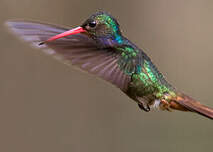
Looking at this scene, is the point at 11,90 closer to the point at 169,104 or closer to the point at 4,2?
the point at 4,2

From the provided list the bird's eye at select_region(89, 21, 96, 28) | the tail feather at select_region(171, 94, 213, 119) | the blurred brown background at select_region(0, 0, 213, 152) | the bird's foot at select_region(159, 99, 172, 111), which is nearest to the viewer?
the tail feather at select_region(171, 94, 213, 119)

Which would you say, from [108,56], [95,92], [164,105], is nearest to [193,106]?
[164,105]

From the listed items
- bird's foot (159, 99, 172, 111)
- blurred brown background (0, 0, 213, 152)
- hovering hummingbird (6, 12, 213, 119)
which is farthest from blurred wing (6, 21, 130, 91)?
blurred brown background (0, 0, 213, 152)

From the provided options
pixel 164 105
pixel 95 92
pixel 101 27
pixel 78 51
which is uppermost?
pixel 101 27

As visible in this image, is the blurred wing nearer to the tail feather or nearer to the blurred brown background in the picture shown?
the tail feather

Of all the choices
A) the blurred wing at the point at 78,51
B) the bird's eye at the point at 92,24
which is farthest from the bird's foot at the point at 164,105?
the bird's eye at the point at 92,24

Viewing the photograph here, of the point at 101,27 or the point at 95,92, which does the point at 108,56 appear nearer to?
the point at 101,27
